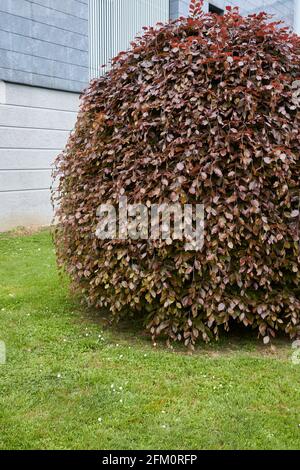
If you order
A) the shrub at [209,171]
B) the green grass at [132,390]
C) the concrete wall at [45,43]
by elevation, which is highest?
the concrete wall at [45,43]

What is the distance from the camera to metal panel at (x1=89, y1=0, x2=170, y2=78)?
9.55 m

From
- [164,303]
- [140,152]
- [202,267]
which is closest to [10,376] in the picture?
[164,303]

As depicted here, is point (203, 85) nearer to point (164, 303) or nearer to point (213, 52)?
point (213, 52)

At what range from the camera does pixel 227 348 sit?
3.66 m

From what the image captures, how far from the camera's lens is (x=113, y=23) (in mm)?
9883

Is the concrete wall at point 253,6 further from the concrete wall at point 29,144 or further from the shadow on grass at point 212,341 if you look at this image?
the shadow on grass at point 212,341

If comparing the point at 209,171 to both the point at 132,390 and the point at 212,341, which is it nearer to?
the point at 212,341

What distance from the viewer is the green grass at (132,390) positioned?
2.49m

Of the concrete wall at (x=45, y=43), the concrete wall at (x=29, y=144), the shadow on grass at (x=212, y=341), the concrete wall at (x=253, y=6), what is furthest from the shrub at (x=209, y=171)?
the concrete wall at (x=253, y=6)

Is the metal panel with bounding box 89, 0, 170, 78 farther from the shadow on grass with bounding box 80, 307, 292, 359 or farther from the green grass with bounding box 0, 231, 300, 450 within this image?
the green grass with bounding box 0, 231, 300, 450

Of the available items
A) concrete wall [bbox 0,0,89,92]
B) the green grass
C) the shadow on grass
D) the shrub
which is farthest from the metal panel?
the green grass

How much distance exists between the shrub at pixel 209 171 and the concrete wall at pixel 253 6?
770 centimetres

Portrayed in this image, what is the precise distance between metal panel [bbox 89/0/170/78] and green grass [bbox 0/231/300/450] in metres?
6.51

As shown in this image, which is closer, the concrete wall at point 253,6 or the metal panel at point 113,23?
the metal panel at point 113,23
